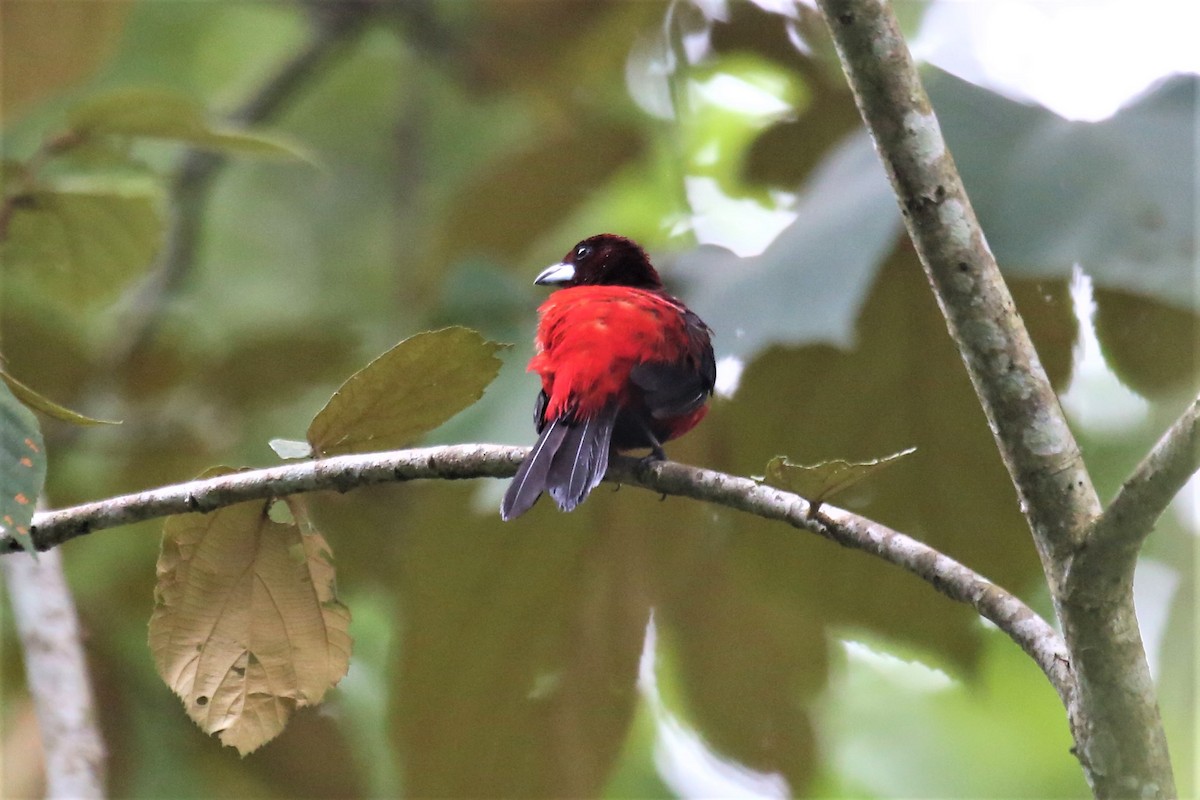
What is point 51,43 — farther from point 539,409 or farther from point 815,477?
point 815,477

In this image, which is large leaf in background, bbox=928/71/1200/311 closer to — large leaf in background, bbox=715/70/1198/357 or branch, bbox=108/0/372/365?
large leaf in background, bbox=715/70/1198/357

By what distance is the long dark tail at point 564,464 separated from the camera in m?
2.03

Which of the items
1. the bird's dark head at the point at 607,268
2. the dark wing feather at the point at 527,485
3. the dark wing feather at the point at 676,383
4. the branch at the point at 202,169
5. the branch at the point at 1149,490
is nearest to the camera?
the branch at the point at 1149,490

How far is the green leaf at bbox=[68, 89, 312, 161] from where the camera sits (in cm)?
280

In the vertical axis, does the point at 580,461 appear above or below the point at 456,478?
above

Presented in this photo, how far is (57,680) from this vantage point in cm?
260

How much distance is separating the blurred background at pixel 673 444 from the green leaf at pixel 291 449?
911 millimetres

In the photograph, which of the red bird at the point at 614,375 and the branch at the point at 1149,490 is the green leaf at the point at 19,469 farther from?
the branch at the point at 1149,490

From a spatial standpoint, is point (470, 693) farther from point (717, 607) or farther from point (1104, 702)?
point (1104, 702)

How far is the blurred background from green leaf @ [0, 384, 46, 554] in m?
1.24

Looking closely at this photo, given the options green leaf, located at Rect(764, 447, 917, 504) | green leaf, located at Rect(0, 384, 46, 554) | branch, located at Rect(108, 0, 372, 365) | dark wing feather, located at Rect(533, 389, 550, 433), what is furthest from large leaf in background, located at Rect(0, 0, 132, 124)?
green leaf, located at Rect(764, 447, 917, 504)

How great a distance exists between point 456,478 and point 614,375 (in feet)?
2.40

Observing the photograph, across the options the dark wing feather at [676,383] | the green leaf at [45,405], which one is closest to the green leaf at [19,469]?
the green leaf at [45,405]

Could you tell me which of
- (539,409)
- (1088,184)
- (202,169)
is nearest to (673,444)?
(539,409)
